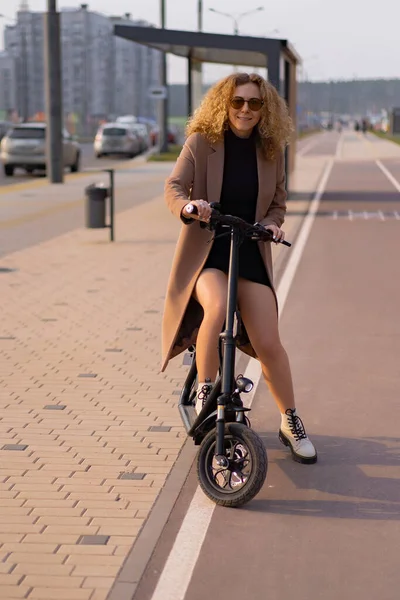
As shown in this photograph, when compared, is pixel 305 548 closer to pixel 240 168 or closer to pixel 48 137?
pixel 240 168

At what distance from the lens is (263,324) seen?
17.2 ft

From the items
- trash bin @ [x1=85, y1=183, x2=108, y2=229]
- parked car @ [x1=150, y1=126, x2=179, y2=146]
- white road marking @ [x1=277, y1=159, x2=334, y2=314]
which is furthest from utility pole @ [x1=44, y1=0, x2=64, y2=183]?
parked car @ [x1=150, y1=126, x2=179, y2=146]

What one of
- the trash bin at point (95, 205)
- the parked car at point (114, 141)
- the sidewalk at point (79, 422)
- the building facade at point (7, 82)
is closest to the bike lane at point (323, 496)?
the sidewalk at point (79, 422)

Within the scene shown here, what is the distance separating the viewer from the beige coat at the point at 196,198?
5.22 meters

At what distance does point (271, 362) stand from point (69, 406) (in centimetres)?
177

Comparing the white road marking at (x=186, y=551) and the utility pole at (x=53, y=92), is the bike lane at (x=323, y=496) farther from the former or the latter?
the utility pole at (x=53, y=92)

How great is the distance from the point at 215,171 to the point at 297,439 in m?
1.31

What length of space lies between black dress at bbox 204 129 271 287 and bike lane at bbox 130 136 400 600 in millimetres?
939

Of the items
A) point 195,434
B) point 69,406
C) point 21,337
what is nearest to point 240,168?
point 195,434

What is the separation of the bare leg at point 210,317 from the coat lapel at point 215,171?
330 millimetres

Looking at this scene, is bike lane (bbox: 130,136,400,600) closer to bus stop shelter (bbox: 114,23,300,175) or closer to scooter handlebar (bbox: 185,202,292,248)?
scooter handlebar (bbox: 185,202,292,248)

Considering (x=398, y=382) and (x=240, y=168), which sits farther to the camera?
(x=398, y=382)

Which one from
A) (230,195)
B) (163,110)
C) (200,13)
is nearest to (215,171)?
(230,195)

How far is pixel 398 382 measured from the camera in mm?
7477
